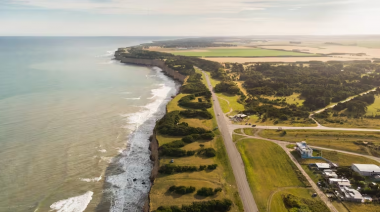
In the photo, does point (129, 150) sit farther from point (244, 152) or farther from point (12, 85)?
point (12, 85)

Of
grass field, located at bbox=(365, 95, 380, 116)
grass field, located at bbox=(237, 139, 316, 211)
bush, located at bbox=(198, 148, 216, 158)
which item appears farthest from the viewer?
grass field, located at bbox=(365, 95, 380, 116)

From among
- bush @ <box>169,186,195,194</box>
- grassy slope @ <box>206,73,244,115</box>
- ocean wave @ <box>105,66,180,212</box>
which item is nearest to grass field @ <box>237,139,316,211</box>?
bush @ <box>169,186,195,194</box>

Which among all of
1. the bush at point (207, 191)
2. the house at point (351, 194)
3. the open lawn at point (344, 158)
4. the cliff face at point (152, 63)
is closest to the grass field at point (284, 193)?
the house at point (351, 194)

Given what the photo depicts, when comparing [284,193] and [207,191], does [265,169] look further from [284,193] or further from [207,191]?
[207,191]

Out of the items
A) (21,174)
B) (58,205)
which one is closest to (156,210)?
(58,205)

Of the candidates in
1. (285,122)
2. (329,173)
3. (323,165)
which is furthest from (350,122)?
(329,173)

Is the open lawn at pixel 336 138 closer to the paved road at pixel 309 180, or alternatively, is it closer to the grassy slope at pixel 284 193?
the paved road at pixel 309 180

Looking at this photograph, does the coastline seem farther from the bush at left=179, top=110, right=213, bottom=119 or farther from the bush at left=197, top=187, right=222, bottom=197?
the bush at left=179, top=110, right=213, bottom=119
